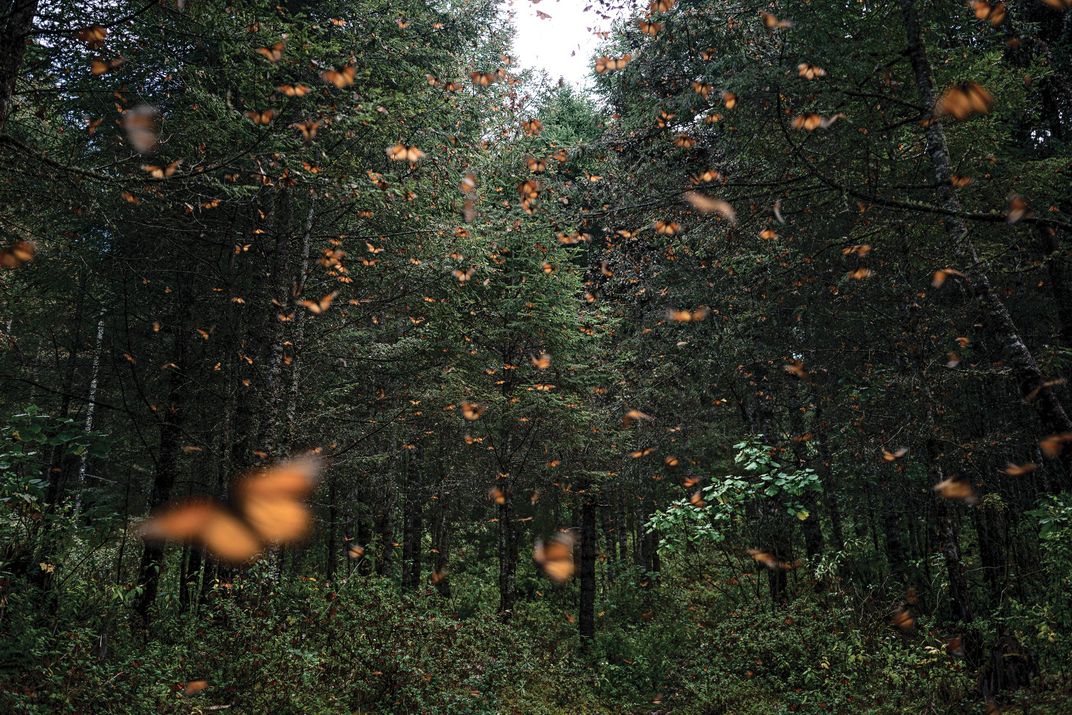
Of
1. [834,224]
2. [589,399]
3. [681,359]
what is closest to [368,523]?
[589,399]

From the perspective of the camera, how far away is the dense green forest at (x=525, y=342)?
534cm

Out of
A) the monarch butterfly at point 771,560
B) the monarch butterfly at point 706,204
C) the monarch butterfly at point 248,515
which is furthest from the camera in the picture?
the monarch butterfly at point 771,560

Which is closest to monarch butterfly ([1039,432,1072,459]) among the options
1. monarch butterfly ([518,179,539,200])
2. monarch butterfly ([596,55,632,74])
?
monarch butterfly ([518,179,539,200])

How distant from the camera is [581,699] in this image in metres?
9.22

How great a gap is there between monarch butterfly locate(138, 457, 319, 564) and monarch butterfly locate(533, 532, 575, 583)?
33.5 feet

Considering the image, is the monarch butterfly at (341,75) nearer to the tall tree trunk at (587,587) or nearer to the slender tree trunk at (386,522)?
the slender tree trunk at (386,522)

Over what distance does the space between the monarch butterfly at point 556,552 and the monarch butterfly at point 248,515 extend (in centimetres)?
1021

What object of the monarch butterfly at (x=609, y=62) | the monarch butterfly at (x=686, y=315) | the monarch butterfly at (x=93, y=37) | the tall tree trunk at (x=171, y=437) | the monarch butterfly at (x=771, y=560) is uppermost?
the monarch butterfly at (x=609, y=62)

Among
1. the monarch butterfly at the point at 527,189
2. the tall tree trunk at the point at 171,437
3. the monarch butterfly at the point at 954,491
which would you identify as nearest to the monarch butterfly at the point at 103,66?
the monarch butterfly at the point at 527,189

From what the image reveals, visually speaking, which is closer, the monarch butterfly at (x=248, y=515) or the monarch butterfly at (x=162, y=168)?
the monarch butterfly at (x=162, y=168)

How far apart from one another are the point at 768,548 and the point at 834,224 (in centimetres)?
691

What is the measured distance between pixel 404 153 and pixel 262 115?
95.9 inches

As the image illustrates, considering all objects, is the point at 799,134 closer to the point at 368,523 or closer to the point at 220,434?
the point at 220,434

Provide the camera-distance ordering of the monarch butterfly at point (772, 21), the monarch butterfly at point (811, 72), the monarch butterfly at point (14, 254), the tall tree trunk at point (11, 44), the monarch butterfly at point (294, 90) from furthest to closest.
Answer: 1. the monarch butterfly at point (294, 90)
2. the monarch butterfly at point (772, 21)
3. the monarch butterfly at point (811, 72)
4. the monarch butterfly at point (14, 254)
5. the tall tree trunk at point (11, 44)
